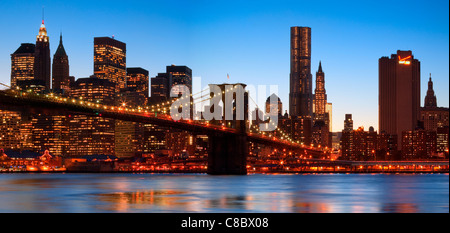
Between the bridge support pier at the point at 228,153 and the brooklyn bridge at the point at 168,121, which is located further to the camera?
the bridge support pier at the point at 228,153

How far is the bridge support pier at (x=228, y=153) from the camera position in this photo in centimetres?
7925

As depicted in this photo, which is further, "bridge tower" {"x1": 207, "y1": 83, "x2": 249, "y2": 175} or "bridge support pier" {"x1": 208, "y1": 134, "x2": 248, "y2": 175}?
"bridge support pier" {"x1": 208, "y1": 134, "x2": 248, "y2": 175}

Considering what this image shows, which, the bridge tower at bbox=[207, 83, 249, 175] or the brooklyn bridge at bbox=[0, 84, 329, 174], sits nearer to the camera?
the brooklyn bridge at bbox=[0, 84, 329, 174]

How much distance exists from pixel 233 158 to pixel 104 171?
58.1 metres

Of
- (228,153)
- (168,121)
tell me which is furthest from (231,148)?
(168,121)

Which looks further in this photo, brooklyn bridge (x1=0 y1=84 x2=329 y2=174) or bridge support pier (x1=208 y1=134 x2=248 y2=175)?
bridge support pier (x1=208 y1=134 x2=248 y2=175)

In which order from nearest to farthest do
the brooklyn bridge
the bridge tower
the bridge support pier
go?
the brooklyn bridge < the bridge tower < the bridge support pier

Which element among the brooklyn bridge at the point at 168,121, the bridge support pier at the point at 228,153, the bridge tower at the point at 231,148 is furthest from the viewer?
the bridge support pier at the point at 228,153

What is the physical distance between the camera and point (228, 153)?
264 ft

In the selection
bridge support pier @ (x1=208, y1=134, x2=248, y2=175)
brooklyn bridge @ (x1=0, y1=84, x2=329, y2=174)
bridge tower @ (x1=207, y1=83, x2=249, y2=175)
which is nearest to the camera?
brooklyn bridge @ (x1=0, y1=84, x2=329, y2=174)

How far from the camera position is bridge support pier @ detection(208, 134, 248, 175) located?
260 ft

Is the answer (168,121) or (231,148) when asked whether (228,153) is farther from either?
(168,121)

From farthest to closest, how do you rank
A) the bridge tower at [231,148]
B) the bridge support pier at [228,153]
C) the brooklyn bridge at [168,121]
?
the bridge support pier at [228,153] < the bridge tower at [231,148] < the brooklyn bridge at [168,121]
